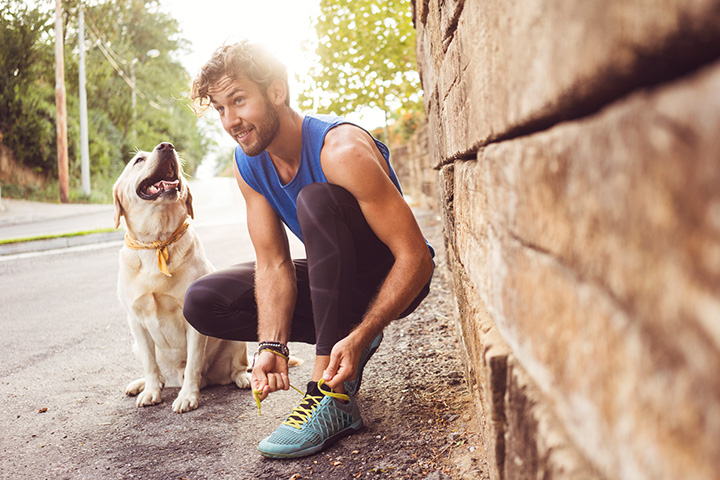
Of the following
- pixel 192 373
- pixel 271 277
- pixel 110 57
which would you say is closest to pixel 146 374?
pixel 192 373

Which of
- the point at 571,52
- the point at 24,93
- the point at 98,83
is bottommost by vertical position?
the point at 571,52

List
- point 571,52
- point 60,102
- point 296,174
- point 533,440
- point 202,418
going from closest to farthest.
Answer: point 571,52, point 533,440, point 296,174, point 202,418, point 60,102

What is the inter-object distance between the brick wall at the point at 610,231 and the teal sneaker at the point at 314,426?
1.13 meters

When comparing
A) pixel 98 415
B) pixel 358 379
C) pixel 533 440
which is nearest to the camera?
pixel 533 440

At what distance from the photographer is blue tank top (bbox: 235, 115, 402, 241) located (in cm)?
247

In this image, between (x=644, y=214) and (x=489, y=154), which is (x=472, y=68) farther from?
(x=644, y=214)

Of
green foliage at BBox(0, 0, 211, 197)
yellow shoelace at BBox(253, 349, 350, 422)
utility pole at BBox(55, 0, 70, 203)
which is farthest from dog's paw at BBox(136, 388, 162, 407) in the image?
utility pole at BBox(55, 0, 70, 203)

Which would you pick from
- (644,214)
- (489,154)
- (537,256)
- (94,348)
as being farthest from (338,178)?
(94,348)

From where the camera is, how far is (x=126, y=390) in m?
3.00

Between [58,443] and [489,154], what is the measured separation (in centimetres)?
218

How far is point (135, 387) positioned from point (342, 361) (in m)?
1.43

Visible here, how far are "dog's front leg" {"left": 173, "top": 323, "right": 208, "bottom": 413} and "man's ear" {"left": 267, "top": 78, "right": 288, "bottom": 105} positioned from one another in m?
1.18

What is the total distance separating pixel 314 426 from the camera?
210cm

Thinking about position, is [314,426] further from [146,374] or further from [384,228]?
[146,374]
